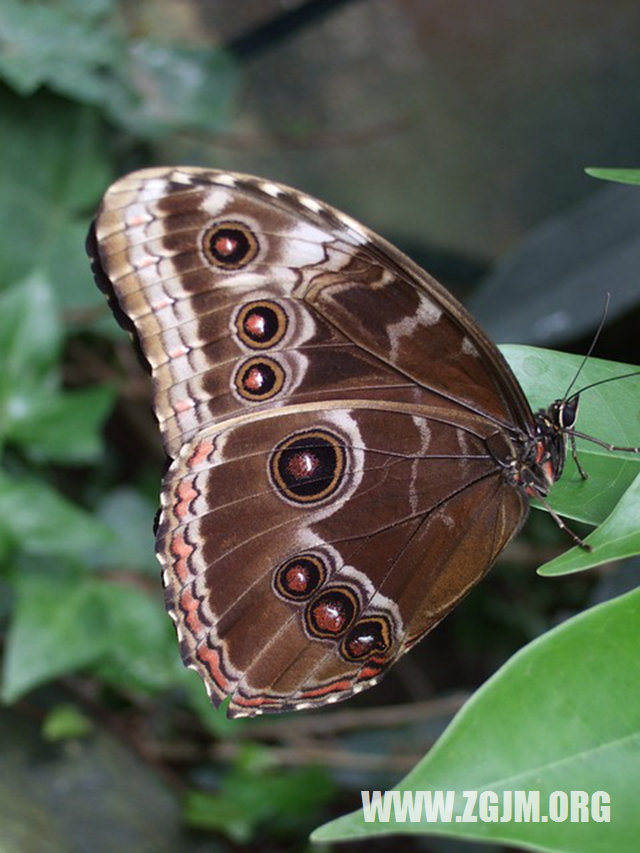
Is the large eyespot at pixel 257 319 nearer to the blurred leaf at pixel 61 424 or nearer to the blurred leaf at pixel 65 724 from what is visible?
the blurred leaf at pixel 61 424

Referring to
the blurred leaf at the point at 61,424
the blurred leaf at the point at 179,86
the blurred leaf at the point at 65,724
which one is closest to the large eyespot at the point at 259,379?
the blurred leaf at the point at 61,424


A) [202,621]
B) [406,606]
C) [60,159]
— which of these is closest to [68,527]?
[202,621]

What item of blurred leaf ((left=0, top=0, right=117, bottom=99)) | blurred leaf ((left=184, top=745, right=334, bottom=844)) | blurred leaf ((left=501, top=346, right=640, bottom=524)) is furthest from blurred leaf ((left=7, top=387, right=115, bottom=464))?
blurred leaf ((left=501, top=346, right=640, bottom=524))

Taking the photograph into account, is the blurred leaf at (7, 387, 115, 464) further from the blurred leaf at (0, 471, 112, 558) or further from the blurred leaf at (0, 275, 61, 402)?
the blurred leaf at (0, 471, 112, 558)

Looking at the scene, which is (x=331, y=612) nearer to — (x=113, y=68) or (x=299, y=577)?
(x=299, y=577)

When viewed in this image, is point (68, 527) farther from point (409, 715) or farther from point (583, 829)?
point (583, 829)
